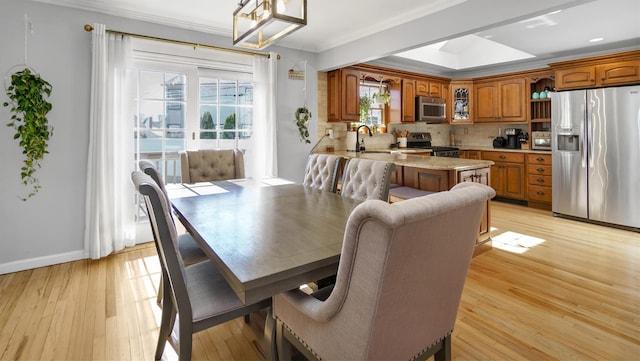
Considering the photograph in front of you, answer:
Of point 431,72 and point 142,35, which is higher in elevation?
point 431,72

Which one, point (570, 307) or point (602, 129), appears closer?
point (570, 307)

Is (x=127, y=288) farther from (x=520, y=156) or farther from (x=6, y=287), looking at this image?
(x=520, y=156)

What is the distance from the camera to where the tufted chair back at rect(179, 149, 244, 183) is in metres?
3.25

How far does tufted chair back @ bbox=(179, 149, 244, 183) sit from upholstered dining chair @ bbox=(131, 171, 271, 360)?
70.4 inches

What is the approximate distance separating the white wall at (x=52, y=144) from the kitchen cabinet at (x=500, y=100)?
5699 mm

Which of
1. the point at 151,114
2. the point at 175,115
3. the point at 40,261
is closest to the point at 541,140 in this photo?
the point at 175,115

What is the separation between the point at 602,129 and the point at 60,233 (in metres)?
6.30

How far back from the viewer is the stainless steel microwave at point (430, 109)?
5957 mm

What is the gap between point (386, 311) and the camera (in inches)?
39.0

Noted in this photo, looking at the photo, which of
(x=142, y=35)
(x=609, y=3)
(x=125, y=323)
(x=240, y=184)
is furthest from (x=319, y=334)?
(x=609, y=3)

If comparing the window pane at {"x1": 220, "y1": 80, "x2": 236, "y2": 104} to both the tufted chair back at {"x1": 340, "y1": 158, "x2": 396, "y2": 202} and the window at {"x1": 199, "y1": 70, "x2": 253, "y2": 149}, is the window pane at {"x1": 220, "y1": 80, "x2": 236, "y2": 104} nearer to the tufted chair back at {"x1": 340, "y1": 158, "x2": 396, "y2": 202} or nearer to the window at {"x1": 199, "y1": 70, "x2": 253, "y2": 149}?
the window at {"x1": 199, "y1": 70, "x2": 253, "y2": 149}

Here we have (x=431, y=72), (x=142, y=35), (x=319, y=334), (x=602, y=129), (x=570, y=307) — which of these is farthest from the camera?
(x=431, y=72)

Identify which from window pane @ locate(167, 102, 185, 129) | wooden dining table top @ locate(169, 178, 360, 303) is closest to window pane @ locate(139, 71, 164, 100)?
window pane @ locate(167, 102, 185, 129)

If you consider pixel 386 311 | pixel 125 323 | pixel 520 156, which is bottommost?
pixel 125 323
